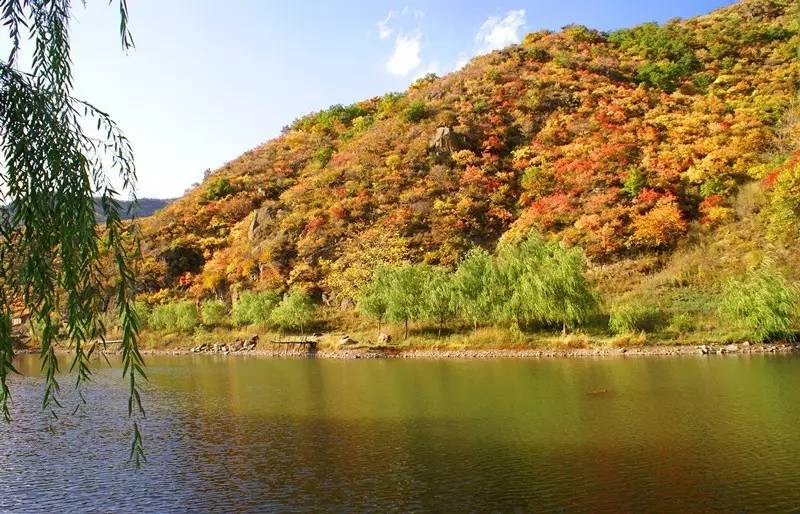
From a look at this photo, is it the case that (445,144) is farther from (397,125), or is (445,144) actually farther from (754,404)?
(754,404)

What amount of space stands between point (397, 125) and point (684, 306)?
47.5 metres

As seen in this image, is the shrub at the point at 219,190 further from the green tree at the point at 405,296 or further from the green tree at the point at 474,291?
the green tree at the point at 474,291

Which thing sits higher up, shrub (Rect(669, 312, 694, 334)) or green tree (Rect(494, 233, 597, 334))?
green tree (Rect(494, 233, 597, 334))

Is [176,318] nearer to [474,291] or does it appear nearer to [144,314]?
[144,314]

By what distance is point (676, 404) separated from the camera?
23234 mm

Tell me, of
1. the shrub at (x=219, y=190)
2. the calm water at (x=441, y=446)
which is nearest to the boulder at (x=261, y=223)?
the shrub at (x=219, y=190)

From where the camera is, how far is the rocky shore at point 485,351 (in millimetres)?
37281

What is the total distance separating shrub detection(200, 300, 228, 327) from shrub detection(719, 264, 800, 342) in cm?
4577

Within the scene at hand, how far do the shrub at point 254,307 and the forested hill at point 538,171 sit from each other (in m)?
3.78

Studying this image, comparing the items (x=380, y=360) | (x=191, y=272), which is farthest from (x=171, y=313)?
(x=380, y=360)

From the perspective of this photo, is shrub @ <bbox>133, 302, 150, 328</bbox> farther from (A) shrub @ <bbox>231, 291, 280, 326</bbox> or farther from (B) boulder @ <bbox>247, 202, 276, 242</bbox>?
(B) boulder @ <bbox>247, 202, 276, 242</bbox>

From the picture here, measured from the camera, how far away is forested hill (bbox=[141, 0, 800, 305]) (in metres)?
54.8

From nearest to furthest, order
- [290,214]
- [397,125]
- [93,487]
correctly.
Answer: [93,487], [290,214], [397,125]

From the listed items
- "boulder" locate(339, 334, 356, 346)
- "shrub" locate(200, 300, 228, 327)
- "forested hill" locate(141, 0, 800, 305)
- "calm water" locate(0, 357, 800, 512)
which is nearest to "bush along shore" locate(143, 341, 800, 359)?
"boulder" locate(339, 334, 356, 346)
